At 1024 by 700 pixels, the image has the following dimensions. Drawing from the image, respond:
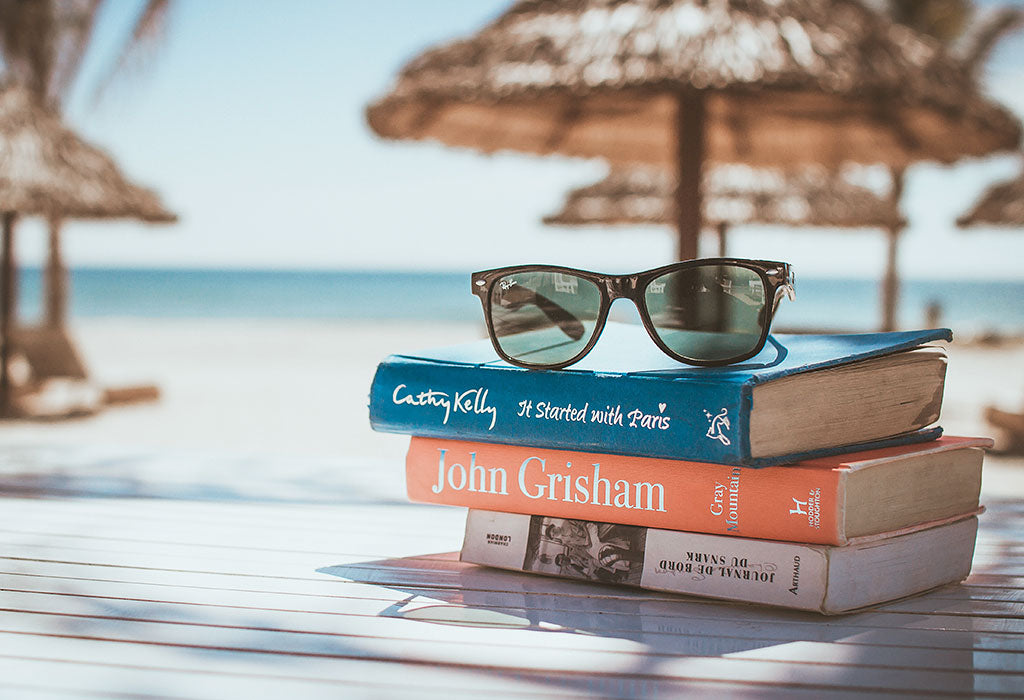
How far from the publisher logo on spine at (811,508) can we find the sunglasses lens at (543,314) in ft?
0.97

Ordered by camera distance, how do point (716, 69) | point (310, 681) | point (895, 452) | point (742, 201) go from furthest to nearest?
point (742, 201), point (716, 69), point (895, 452), point (310, 681)

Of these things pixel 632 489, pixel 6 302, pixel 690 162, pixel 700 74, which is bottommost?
pixel 632 489

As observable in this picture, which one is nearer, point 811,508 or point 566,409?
point 811,508

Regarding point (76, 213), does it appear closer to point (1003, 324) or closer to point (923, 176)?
point (1003, 324)

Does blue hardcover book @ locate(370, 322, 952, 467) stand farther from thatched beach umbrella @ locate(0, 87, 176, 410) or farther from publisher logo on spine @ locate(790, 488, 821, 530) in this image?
thatched beach umbrella @ locate(0, 87, 176, 410)

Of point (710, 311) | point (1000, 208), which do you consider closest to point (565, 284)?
point (710, 311)

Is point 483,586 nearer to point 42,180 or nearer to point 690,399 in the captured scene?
point 690,399

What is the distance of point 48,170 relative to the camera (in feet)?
21.5

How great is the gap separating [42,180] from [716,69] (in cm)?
536

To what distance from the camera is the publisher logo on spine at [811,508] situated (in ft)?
2.94

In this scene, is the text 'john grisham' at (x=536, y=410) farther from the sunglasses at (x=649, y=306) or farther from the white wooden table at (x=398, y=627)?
the white wooden table at (x=398, y=627)

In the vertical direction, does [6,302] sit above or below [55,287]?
below

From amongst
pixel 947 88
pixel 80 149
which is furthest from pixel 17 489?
pixel 80 149

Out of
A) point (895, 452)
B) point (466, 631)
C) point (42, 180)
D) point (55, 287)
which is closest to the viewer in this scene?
point (466, 631)
